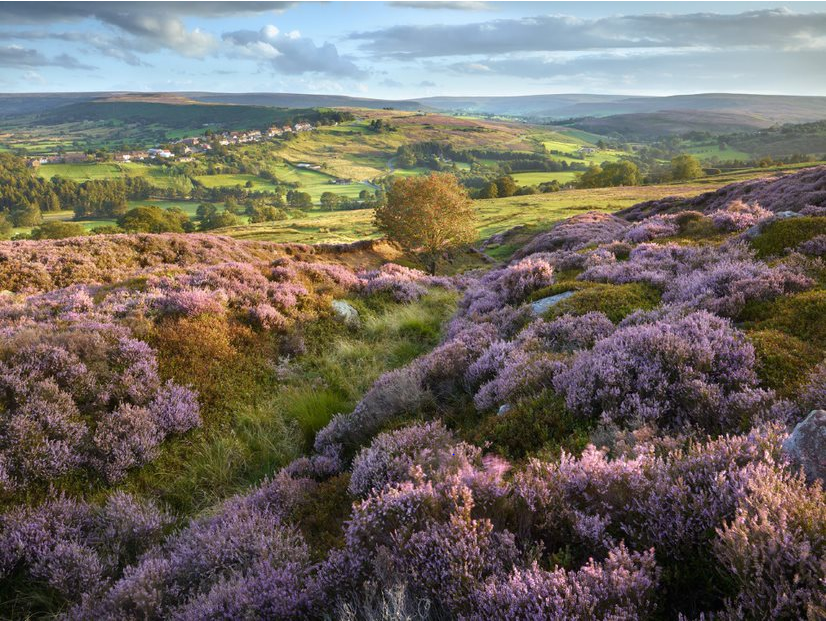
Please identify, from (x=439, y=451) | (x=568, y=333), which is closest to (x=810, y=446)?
(x=439, y=451)

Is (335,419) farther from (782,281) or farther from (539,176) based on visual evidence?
(539,176)

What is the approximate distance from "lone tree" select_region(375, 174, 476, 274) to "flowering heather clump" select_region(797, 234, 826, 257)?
37828 millimetres

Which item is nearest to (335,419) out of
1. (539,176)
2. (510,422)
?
(510,422)

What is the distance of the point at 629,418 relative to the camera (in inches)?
181

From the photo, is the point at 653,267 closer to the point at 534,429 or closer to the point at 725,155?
the point at 534,429

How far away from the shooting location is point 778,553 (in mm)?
2254

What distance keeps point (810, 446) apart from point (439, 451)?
2.88m

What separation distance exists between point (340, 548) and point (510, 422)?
2.31 meters

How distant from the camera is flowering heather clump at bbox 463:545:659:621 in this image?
2.34 metres

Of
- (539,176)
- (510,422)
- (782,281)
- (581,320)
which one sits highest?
(539,176)

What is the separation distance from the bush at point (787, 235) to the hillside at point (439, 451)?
7 centimetres

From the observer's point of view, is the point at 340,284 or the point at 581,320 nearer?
the point at 581,320

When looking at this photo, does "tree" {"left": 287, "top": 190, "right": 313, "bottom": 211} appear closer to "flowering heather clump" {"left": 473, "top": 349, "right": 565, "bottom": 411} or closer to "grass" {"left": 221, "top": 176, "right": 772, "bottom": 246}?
"grass" {"left": 221, "top": 176, "right": 772, "bottom": 246}

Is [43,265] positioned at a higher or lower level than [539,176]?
lower
